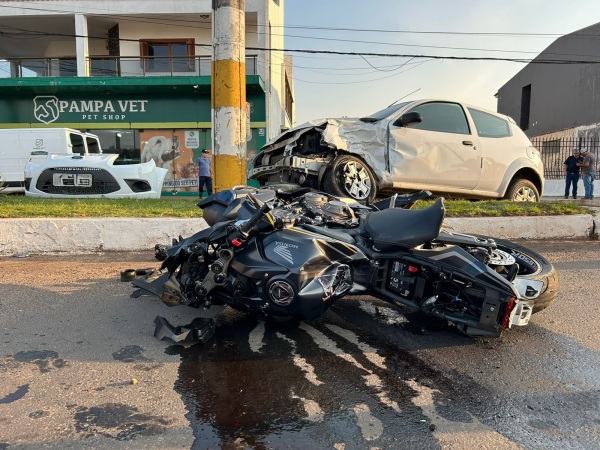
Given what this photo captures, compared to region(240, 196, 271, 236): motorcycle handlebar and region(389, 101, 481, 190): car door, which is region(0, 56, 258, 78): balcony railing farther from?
region(240, 196, 271, 236): motorcycle handlebar

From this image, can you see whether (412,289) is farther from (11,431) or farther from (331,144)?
(331,144)

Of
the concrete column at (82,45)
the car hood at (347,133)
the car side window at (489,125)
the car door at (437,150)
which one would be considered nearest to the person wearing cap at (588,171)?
the car side window at (489,125)

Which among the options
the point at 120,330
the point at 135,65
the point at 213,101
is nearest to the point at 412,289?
the point at 120,330

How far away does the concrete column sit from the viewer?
18.7 meters

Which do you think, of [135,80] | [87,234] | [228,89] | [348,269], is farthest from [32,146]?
[348,269]

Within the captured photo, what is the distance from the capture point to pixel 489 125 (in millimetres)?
8148

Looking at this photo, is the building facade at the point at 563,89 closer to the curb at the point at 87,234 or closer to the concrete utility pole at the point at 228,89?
the concrete utility pole at the point at 228,89

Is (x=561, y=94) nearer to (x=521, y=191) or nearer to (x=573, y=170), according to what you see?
(x=573, y=170)

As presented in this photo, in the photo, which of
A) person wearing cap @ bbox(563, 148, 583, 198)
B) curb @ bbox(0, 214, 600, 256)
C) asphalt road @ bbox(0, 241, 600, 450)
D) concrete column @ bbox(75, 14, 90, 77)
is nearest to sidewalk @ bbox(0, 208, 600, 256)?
curb @ bbox(0, 214, 600, 256)

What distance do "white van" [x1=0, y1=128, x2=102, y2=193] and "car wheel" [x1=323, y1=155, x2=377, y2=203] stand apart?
11246mm

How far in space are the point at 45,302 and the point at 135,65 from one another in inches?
710

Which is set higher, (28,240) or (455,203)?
(455,203)

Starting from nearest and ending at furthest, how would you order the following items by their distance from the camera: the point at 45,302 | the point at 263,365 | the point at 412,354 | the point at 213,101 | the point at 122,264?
the point at 263,365 → the point at 412,354 → the point at 45,302 → the point at 122,264 → the point at 213,101

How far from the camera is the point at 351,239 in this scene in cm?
347
